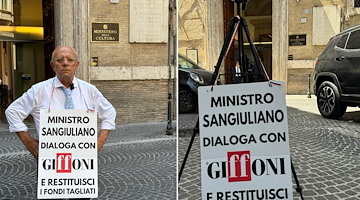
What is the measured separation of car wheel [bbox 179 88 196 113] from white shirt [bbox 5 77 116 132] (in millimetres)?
1201

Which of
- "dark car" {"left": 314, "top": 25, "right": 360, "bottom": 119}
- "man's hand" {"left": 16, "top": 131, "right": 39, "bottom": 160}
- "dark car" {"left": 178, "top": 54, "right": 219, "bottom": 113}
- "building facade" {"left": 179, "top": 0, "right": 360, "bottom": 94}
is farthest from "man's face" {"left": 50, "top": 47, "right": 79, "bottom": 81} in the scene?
"dark car" {"left": 314, "top": 25, "right": 360, "bottom": 119}

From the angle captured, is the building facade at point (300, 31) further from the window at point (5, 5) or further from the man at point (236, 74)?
the window at point (5, 5)

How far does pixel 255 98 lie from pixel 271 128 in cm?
18

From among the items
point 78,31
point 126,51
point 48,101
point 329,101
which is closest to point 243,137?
point 48,101

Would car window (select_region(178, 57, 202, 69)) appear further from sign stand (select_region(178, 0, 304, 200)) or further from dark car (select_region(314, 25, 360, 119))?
dark car (select_region(314, 25, 360, 119))

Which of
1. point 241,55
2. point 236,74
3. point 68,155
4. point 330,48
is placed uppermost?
point 330,48

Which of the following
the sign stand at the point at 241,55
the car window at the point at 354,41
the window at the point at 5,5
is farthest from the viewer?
the window at the point at 5,5

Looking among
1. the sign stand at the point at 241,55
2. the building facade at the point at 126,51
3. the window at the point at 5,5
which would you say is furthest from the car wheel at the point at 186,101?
the window at the point at 5,5

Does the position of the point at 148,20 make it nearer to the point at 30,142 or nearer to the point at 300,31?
the point at 30,142

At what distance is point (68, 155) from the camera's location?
226 cm

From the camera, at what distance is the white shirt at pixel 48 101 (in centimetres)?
217

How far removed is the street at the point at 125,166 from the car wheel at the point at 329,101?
2905mm

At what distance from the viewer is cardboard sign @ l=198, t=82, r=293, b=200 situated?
219 cm

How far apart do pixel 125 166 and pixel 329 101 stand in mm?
3460
